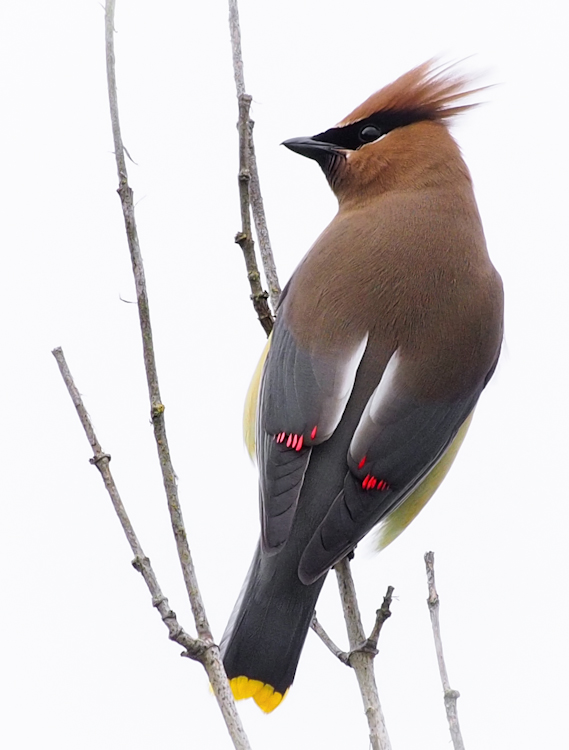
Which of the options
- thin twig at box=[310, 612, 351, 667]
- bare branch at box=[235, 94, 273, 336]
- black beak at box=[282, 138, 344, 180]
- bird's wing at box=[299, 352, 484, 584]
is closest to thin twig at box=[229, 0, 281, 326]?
bare branch at box=[235, 94, 273, 336]

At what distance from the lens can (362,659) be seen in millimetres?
2840

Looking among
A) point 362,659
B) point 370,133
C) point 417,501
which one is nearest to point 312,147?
point 370,133

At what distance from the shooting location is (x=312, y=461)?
10.8ft

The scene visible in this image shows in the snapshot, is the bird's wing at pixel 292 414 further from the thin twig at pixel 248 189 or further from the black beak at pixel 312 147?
the black beak at pixel 312 147

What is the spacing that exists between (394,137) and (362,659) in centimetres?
194

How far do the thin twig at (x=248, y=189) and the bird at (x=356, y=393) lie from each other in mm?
140

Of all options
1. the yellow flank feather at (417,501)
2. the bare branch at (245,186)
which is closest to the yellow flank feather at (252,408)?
the bare branch at (245,186)

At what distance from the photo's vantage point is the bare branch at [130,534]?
243 cm

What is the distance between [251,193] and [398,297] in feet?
1.74

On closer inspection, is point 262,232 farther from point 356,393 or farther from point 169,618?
point 169,618

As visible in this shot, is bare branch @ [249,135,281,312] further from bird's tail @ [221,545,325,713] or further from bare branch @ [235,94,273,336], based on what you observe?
bird's tail @ [221,545,325,713]

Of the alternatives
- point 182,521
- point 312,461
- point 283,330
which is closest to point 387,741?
point 182,521

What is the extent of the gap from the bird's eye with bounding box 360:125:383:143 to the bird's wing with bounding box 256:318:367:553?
94 centimetres

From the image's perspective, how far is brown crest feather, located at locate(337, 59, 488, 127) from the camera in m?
4.10
